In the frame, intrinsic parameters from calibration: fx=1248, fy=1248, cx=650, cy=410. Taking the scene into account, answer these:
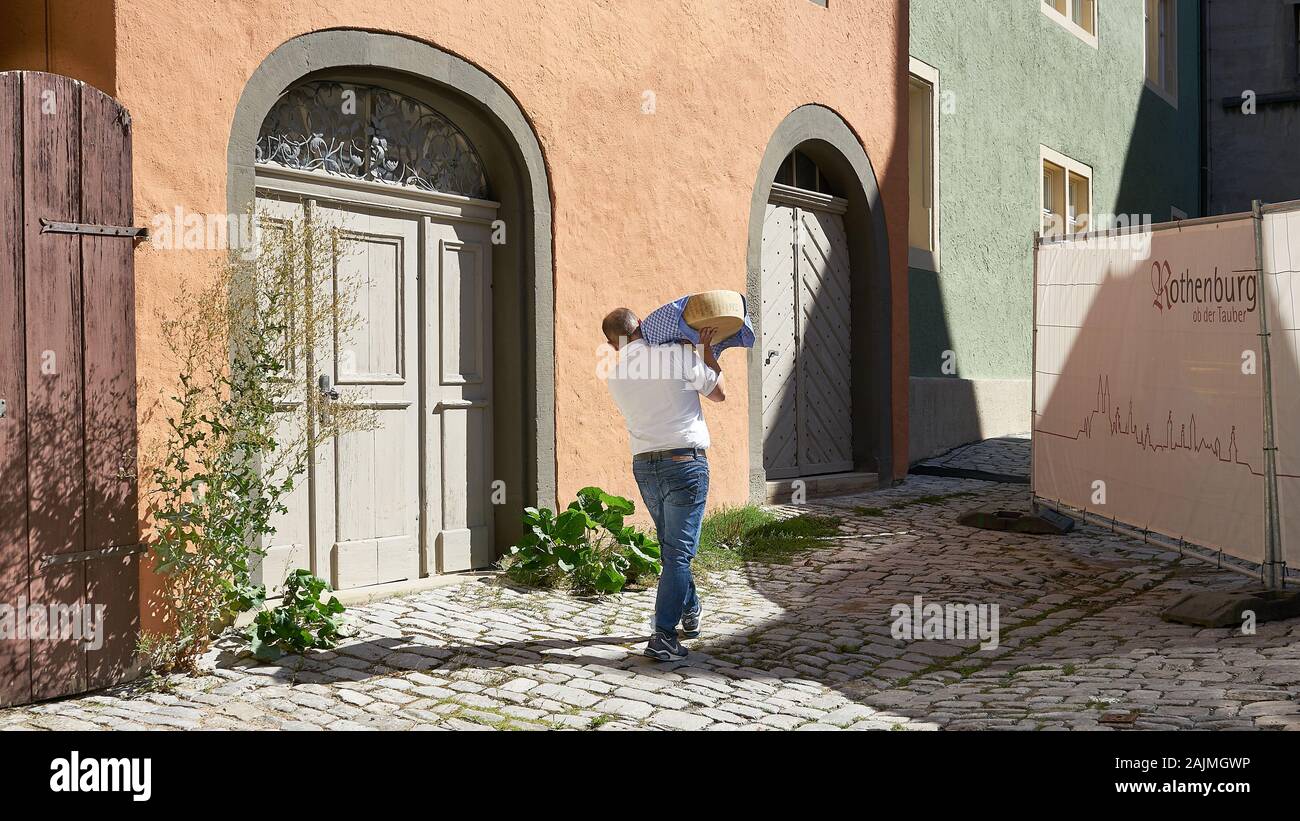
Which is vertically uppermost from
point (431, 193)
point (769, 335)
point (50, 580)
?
point (431, 193)

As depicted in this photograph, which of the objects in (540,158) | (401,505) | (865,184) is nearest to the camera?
(401,505)

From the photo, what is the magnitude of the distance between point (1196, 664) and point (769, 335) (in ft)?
17.6

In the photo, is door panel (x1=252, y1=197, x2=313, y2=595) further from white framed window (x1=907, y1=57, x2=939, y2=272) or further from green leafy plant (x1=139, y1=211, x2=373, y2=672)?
white framed window (x1=907, y1=57, x2=939, y2=272)

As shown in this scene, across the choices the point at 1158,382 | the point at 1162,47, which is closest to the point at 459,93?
the point at 1158,382

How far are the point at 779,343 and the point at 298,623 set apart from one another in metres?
5.69

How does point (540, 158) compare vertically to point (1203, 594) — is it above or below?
above

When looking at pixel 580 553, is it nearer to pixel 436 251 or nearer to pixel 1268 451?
pixel 436 251

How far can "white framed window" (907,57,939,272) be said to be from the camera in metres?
12.4

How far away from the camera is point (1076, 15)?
631 inches

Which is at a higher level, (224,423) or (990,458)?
(224,423)

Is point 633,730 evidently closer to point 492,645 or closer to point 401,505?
point 492,645

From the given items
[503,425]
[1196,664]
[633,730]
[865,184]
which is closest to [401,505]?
[503,425]

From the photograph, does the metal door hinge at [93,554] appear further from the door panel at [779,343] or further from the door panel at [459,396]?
the door panel at [779,343]

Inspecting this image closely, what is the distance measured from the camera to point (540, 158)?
7.40 meters
